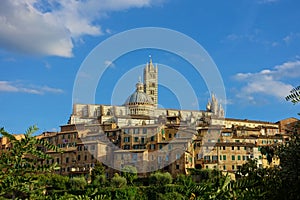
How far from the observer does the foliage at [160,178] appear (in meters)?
44.2

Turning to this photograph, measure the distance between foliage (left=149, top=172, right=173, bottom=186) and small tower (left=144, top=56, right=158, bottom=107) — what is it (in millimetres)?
79555

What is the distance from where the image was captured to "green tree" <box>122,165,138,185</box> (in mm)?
46031

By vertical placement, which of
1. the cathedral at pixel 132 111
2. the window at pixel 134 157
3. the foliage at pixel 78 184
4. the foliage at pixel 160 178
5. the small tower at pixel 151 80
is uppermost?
the small tower at pixel 151 80

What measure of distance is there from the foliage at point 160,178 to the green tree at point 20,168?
136 ft

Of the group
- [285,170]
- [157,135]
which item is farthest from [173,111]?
[285,170]

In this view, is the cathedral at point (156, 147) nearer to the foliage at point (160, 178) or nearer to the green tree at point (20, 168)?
the foliage at point (160, 178)

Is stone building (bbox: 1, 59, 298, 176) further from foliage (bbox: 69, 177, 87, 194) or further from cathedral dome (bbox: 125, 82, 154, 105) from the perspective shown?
cathedral dome (bbox: 125, 82, 154, 105)

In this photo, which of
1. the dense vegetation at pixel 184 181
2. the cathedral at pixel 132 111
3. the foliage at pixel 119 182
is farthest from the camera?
the cathedral at pixel 132 111

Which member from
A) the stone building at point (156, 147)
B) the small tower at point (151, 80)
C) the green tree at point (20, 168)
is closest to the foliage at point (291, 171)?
the green tree at point (20, 168)

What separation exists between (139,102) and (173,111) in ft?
54.3

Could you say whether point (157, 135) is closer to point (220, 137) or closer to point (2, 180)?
point (220, 137)

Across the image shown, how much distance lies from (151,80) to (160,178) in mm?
86199

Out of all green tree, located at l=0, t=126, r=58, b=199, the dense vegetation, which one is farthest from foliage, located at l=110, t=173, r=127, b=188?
green tree, located at l=0, t=126, r=58, b=199

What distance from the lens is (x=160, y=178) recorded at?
44.4 meters
